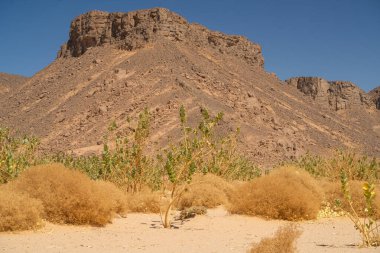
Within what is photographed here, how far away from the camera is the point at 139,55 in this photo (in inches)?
2502

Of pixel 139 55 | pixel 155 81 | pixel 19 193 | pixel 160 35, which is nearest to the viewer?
pixel 19 193

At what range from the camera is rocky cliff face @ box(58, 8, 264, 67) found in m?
68.6

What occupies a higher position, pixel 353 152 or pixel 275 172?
pixel 353 152

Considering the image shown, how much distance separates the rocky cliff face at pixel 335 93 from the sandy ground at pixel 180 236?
106 metres

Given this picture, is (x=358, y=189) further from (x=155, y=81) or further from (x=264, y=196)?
(x=155, y=81)

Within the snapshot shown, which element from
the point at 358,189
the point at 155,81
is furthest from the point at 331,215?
the point at 155,81

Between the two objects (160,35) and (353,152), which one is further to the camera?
(160,35)

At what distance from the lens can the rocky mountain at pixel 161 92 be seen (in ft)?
168

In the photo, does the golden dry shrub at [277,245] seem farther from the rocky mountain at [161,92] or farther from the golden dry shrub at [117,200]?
the rocky mountain at [161,92]

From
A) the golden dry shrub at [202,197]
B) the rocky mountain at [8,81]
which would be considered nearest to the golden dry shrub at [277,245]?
the golden dry shrub at [202,197]

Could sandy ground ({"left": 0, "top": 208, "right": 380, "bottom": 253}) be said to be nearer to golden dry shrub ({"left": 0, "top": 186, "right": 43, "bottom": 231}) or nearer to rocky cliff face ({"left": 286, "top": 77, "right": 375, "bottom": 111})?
golden dry shrub ({"left": 0, "top": 186, "right": 43, "bottom": 231})

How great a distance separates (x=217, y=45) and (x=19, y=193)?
7246 cm

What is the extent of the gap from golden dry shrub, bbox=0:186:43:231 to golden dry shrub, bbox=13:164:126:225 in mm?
567

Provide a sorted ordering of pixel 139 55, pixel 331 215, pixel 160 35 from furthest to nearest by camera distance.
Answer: pixel 160 35, pixel 139 55, pixel 331 215
